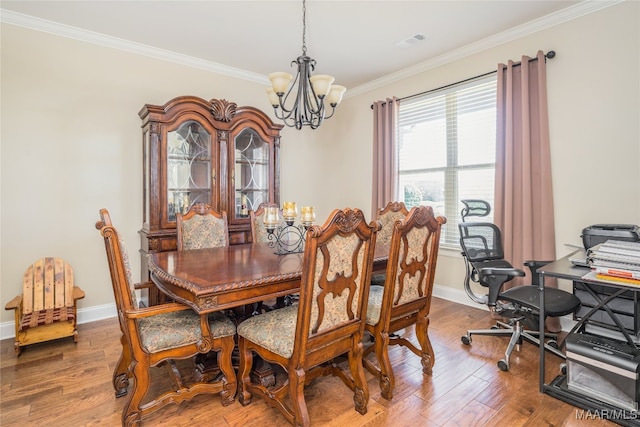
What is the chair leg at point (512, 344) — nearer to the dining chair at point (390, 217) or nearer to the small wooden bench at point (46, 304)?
the dining chair at point (390, 217)

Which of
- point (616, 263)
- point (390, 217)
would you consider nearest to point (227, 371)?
point (390, 217)

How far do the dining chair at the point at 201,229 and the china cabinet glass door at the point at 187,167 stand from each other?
0.50 meters

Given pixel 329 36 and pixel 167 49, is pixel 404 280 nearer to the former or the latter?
pixel 329 36

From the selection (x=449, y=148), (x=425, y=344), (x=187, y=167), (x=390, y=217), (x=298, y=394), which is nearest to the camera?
(x=298, y=394)

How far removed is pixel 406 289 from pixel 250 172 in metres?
2.49

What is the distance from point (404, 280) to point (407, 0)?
2.21m

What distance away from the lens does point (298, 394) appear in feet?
5.16

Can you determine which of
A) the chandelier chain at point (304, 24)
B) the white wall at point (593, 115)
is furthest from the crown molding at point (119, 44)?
the white wall at point (593, 115)

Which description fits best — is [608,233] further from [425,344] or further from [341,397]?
[341,397]

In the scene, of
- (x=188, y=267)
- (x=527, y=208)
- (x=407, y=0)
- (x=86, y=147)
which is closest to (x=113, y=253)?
(x=188, y=267)

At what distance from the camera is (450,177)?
3.78m

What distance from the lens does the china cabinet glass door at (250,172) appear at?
3.76 m

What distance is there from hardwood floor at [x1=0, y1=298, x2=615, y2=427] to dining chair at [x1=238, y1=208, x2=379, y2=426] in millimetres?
153

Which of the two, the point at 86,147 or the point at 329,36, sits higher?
the point at 329,36
